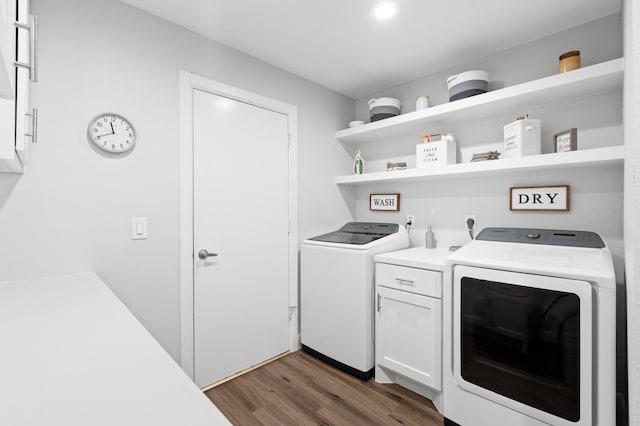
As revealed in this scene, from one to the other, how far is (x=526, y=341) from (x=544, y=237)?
76 centimetres

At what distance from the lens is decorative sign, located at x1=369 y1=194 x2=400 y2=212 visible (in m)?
2.74

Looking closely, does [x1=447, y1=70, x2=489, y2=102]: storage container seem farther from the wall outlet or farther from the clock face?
the clock face

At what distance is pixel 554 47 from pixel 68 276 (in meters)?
3.12

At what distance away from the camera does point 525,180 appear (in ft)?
6.73

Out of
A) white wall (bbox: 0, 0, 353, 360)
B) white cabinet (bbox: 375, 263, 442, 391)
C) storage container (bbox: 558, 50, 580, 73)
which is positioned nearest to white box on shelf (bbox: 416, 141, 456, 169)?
storage container (bbox: 558, 50, 580, 73)

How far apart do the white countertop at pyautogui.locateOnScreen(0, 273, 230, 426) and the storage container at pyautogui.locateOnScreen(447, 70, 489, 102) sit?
89.7 inches

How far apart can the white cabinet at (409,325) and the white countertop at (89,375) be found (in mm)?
1527

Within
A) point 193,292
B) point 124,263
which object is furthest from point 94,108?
point 193,292

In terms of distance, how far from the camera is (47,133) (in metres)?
1.45

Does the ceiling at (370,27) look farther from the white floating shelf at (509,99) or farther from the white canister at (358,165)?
the white canister at (358,165)

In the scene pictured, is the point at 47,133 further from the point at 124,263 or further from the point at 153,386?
the point at 153,386

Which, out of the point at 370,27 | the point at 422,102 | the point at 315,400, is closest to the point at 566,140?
the point at 422,102

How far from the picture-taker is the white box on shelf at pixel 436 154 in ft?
7.37

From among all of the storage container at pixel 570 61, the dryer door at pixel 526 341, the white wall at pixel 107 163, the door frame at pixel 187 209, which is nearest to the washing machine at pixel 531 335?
the dryer door at pixel 526 341
